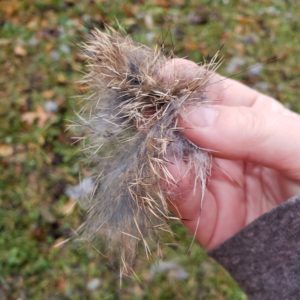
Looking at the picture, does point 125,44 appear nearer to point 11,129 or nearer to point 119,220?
point 119,220

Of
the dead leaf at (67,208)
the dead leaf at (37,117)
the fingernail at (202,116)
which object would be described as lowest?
the dead leaf at (67,208)

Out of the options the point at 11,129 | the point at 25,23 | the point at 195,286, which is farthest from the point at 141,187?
the point at 25,23

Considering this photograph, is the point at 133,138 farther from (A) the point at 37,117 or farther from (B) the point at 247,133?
(A) the point at 37,117

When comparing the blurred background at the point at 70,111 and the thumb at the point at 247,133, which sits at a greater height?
the thumb at the point at 247,133

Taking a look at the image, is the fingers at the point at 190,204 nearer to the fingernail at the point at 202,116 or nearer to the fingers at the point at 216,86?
the fingernail at the point at 202,116

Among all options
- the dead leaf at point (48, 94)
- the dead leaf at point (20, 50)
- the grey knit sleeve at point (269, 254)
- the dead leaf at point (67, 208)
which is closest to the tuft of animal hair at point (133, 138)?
the grey knit sleeve at point (269, 254)

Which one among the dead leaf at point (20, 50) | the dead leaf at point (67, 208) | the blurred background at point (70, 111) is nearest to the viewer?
the blurred background at point (70, 111)
